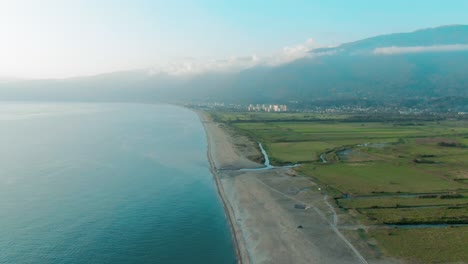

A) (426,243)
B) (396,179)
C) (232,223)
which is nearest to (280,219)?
(232,223)

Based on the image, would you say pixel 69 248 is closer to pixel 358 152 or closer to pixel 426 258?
pixel 426 258

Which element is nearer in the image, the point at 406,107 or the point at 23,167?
the point at 23,167

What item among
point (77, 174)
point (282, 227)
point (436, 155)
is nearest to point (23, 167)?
point (77, 174)

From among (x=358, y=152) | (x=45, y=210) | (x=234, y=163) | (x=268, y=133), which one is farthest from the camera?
(x=268, y=133)

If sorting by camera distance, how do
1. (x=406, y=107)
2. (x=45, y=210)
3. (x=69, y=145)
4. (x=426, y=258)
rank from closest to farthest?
(x=426, y=258) → (x=45, y=210) → (x=69, y=145) → (x=406, y=107)
